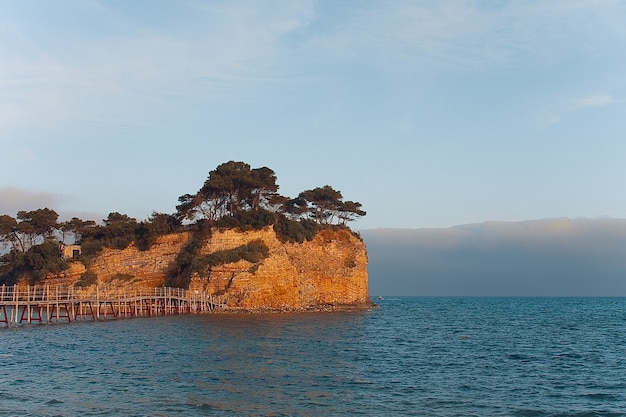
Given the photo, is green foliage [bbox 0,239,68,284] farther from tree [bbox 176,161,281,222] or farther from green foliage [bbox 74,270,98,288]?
tree [bbox 176,161,281,222]

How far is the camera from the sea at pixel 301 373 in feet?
64.2

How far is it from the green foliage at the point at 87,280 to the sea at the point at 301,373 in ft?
81.7

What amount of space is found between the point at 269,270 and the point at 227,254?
4.91 meters

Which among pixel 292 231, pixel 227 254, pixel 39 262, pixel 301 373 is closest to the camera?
pixel 301 373

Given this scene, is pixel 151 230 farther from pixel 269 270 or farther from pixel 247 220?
pixel 269 270

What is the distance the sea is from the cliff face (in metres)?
20.5

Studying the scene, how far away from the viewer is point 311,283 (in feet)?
238

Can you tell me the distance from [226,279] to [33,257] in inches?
1003

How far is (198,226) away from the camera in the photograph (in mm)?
74250

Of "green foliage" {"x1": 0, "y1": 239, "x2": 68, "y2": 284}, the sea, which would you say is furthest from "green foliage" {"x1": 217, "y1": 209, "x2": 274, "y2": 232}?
the sea

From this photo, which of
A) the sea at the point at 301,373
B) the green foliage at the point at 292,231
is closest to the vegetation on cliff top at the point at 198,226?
the green foliage at the point at 292,231

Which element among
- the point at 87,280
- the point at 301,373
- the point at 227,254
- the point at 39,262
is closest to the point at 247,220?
the point at 227,254

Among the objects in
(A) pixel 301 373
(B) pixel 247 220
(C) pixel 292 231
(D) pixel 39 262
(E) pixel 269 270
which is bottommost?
(A) pixel 301 373

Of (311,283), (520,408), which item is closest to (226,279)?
(311,283)
